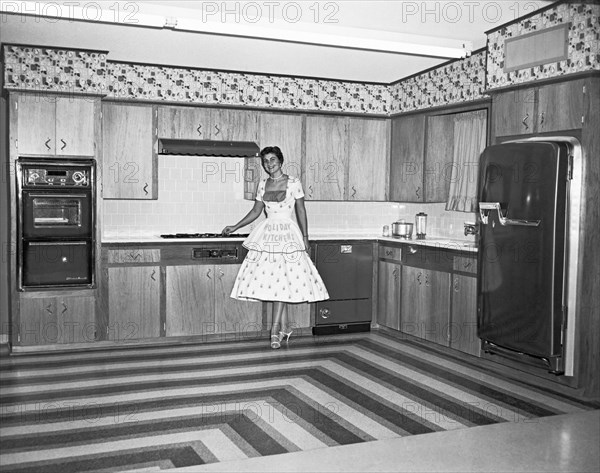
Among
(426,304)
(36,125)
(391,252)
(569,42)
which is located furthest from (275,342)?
(569,42)

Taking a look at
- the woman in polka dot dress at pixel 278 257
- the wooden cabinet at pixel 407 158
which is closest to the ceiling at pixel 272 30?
the wooden cabinet at pixel 407 158

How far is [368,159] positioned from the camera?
758 centimetres

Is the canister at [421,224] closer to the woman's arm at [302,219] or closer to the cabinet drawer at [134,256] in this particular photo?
the woman's arm at [302,219]

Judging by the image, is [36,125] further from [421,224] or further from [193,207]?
[421,224]

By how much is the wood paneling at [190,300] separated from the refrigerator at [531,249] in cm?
262

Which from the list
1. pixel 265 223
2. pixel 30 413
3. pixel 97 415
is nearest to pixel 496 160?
pixel 265 223

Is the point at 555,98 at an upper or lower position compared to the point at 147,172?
upper

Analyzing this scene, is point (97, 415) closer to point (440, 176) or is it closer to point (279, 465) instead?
point (279, 465)

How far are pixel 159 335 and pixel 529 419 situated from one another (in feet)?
11.3

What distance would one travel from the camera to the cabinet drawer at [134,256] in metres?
6.23

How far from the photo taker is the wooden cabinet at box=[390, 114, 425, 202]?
280 inches

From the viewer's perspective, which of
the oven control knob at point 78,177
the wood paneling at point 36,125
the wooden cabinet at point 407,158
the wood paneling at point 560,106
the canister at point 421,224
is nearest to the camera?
the wood paneling at point 560,106

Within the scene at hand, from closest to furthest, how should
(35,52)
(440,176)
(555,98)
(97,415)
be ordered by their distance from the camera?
(97,415) < (555,98) < (35,52) < (440,176)

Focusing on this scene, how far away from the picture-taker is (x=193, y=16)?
5.11m
